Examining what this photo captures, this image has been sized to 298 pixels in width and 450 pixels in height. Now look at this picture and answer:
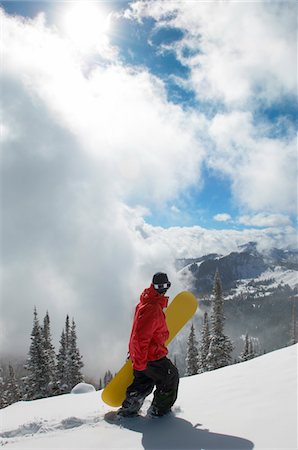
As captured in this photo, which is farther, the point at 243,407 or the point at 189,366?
the point at 189,366

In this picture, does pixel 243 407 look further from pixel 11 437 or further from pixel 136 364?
pixel 11 437

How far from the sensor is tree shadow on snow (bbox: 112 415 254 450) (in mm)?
4852

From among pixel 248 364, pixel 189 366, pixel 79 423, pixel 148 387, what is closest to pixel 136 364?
pixel 148 387

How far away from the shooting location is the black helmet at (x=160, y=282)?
6.29 m

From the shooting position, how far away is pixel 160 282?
20.6 ft

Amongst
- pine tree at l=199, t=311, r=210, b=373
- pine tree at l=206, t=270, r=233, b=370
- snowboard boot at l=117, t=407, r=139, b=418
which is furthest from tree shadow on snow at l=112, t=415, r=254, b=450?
pine tree at l=199, t=311, r=210, b=373

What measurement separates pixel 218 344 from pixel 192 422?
3415 centimetres

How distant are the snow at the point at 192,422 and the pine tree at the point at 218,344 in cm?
3093

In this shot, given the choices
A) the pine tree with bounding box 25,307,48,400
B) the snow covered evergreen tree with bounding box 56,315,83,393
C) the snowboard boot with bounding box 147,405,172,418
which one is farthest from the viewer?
the snow covered evergreen tree with bounding box 56,315,83,393

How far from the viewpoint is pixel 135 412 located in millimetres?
6336

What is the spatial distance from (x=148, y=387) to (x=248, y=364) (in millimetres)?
4626

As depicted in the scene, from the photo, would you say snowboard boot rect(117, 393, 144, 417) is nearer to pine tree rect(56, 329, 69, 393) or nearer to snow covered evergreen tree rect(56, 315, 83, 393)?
pine tree rect(56, 329, 69, 393)

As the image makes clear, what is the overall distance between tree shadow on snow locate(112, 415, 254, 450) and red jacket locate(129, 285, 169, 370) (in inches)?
37.5

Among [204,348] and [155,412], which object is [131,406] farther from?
[204,348]
